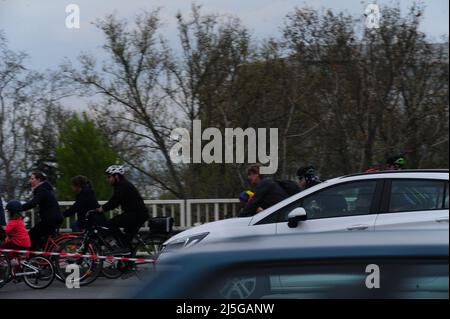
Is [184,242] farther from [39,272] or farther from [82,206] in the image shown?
[82,206]

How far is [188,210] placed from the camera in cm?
1530

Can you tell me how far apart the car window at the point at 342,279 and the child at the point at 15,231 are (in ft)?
29.4

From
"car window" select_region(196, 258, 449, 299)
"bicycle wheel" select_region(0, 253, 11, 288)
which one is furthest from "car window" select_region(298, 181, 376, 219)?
"car window" select_region(196, 258, 449, 299)

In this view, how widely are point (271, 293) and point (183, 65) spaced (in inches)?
577

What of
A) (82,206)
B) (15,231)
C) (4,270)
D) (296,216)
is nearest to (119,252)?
(82,206)

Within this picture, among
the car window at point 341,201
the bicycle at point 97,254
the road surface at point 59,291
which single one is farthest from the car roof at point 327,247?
the bicycle at point 97,254

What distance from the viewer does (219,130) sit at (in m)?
17.1

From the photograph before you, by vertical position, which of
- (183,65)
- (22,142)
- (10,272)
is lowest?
(10,272)

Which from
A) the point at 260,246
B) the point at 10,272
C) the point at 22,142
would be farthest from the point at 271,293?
the point at 22,142

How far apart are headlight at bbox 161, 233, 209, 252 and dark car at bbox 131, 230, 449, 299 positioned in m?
6.43

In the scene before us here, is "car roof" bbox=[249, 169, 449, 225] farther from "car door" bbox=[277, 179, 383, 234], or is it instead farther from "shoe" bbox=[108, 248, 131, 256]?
"shoe" bbox=[108, 248, 131, 256]

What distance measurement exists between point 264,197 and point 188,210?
168 inches

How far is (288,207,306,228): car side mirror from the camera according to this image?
896 cm
